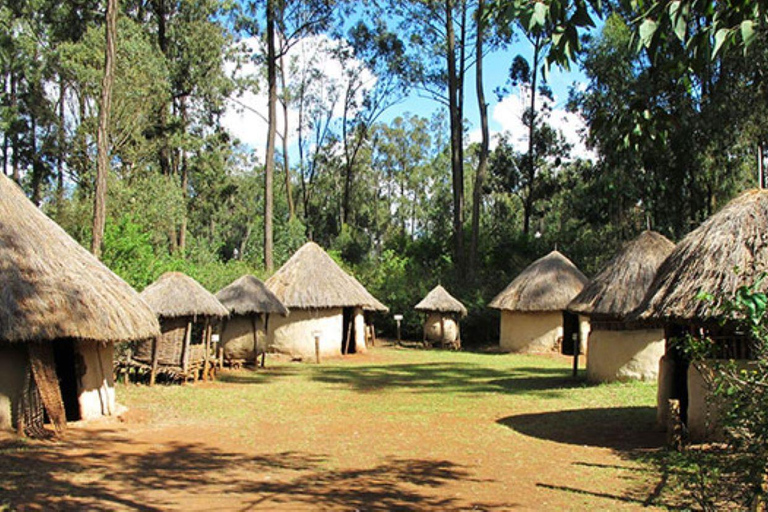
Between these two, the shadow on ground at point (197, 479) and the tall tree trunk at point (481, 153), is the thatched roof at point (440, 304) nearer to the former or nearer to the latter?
the tall tree trunk at point (481, 153)

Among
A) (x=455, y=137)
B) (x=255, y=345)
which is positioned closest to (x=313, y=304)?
(x=255, y=345)

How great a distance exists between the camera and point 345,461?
9.60 meters

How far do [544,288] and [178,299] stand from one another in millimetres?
13700

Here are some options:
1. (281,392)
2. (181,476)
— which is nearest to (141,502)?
(181,476)

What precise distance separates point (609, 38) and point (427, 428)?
2000 centimetres

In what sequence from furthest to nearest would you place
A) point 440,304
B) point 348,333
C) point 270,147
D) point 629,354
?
point 270,147, point 440,304, point 348,333, point 629,354

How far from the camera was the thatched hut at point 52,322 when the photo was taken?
10750 millimetres

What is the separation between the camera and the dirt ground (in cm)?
762

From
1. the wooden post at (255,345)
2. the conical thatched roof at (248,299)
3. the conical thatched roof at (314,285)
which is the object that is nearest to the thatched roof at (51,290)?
the conical thatched roof at (248,299)

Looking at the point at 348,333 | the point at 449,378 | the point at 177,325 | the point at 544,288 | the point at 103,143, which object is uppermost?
the point at 103,143

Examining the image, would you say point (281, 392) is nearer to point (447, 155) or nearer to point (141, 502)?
point (141, 502)

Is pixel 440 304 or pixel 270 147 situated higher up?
pixel 270 147

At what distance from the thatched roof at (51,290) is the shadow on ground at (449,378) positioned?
20.7 ft

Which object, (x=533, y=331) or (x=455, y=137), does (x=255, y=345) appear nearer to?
(x=533, y=331)
